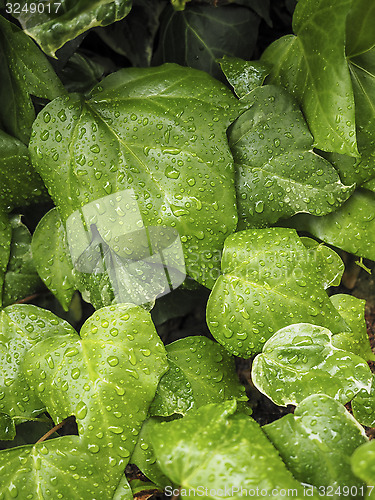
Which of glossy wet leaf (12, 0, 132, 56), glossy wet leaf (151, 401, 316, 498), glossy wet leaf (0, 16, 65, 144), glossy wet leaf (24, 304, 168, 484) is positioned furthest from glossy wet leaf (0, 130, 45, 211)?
glossy wet leaf (151, 401, 316, 498)

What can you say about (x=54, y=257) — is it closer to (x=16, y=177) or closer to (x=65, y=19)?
(x=16, y=177)

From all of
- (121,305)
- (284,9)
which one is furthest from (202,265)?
(284,9)

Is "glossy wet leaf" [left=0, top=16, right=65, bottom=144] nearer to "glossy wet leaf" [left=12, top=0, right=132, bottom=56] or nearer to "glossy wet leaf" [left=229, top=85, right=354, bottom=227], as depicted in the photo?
"glossy wet leaf" [left=12, top=0, right=132, bottom=56]

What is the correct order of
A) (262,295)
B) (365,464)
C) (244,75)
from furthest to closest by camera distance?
(244,75) → (262,295) → (365,464)

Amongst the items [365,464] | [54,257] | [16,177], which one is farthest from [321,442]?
[16,177]

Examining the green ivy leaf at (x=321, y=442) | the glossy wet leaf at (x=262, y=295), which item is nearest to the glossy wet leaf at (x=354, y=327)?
the glossy wet leaf at (x=262, y=295)

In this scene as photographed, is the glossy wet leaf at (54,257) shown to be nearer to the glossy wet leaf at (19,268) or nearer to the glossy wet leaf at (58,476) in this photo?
the glossy wet leaf at (19,268)
